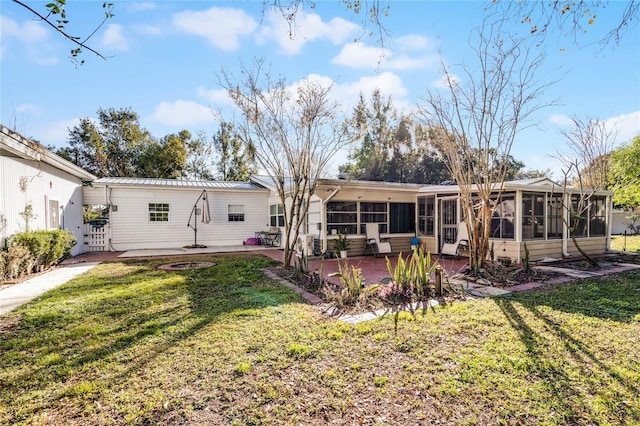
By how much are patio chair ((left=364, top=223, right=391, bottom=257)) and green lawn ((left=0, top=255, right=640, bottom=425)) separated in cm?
590

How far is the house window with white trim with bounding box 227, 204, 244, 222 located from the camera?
15.5 meters

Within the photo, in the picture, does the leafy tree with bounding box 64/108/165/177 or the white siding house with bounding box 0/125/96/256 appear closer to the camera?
the white siding house with bounding box 0/125/96/256

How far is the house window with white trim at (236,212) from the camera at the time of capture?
15.5 m

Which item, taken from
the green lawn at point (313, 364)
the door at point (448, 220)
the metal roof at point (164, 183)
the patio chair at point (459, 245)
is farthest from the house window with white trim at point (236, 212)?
the green lawn at point (313, 364)

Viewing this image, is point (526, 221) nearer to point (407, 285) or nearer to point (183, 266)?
point (407, 285)

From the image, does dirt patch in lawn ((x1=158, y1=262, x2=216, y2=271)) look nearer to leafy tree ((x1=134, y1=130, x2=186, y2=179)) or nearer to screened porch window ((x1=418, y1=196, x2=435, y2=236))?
screened porch window ((x1=418, y1=196, x2=435, y2=236))

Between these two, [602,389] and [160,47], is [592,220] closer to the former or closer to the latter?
[602,389]

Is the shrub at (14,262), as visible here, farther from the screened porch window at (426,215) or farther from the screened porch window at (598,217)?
the screened porch window at (598,217)

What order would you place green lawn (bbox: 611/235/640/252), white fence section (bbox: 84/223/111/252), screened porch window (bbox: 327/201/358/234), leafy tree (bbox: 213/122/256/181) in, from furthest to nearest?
leafy tree (bbox: 213/122/256/181)
white fence section (bbox: 84/223/111/252)
green lawn (bbox: 611/235/640/252)
screened porch window (bbox: 327/201/358/234)

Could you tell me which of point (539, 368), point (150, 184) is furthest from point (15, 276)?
point (539, 368)

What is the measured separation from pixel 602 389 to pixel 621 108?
1155cm

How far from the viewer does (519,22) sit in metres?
2.91

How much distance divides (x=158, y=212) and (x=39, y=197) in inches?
A: 191

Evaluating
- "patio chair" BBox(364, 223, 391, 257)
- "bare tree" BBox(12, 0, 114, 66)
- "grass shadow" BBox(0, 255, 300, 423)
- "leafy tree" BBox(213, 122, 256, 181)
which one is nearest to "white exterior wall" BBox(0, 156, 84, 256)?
"grass shadow" BBox(0, 255, 300, 423)
